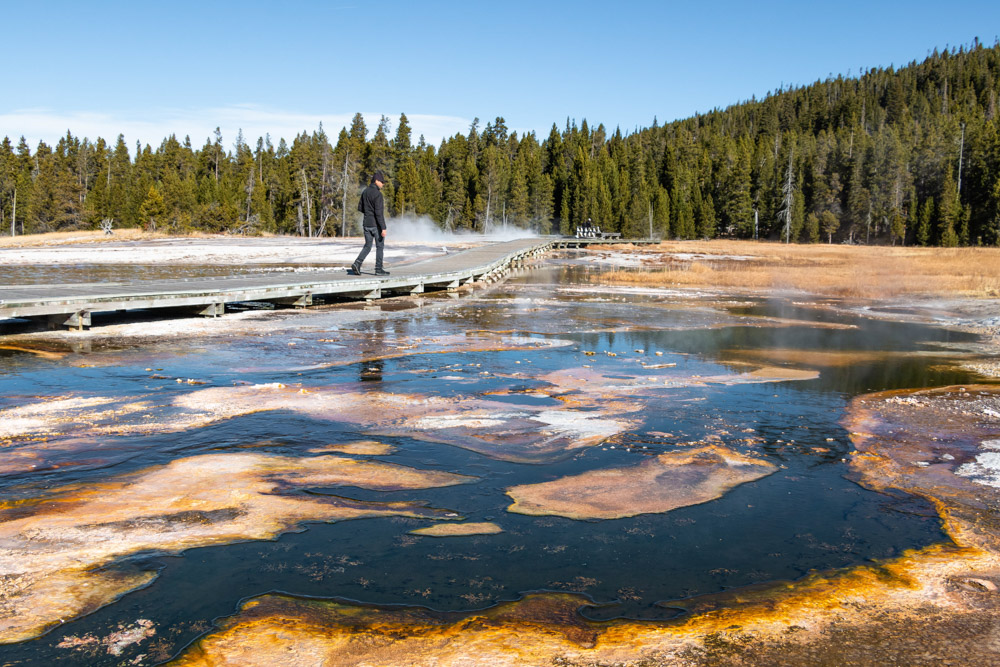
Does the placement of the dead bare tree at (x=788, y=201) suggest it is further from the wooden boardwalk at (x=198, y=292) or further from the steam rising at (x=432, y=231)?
the wooden boardwalk at (x=198, y=292)

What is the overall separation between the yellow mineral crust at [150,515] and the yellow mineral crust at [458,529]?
0.70ft

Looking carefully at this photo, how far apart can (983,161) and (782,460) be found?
82.3m

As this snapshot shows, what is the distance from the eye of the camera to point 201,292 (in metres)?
12.9

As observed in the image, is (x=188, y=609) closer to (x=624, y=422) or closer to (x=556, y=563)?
(x=556, y=563)

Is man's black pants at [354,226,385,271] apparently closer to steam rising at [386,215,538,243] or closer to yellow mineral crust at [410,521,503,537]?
yellow mineral crust at [410,521,503,537]

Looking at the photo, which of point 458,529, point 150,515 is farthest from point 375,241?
point 458,529

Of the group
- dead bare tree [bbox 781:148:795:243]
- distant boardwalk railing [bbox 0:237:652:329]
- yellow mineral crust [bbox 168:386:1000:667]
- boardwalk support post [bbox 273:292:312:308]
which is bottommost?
yellow mineral crust [bbox 168:386:1000:667]

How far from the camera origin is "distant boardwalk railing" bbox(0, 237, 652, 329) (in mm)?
11000

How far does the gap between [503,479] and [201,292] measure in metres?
9.12

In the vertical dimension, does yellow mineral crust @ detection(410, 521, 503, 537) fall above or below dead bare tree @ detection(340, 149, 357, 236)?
below

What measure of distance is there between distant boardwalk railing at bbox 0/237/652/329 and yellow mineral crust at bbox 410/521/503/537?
851 centimetres

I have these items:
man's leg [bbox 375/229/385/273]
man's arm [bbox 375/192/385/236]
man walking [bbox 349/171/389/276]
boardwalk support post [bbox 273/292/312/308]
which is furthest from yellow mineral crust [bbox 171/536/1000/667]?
man's leg [bbox 375/229/385/273]

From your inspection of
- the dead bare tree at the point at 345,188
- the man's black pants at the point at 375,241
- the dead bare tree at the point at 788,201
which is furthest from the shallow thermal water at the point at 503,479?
the dead bare tree at the point at 788,201

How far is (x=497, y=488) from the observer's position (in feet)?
17.0
